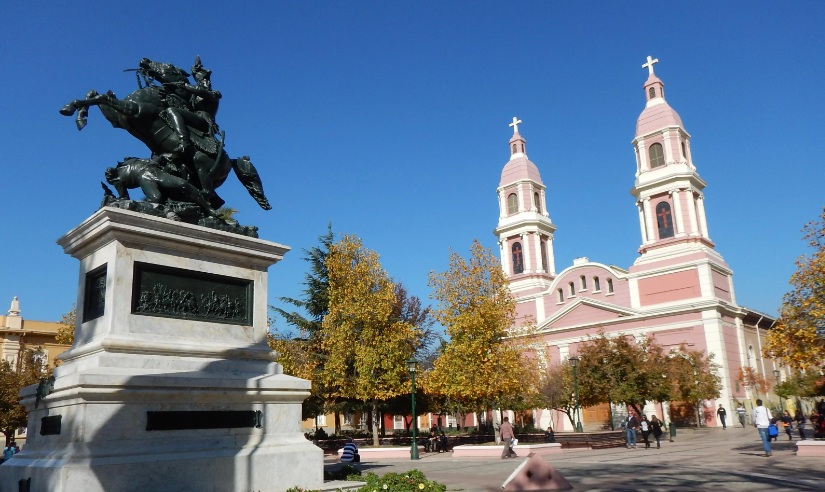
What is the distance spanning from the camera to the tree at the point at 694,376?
35.8 metres

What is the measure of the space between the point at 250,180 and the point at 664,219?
4082 cm

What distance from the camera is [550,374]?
40406 mm

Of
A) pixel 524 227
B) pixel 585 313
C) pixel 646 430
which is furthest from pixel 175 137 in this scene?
pixel 524 227

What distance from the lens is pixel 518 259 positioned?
54562 millimetres

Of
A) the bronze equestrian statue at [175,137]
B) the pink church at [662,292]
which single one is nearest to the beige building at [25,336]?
the pink church at [662,292]

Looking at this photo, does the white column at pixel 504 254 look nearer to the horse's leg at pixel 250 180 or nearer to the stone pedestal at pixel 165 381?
the horse's leg at pixel 250 180

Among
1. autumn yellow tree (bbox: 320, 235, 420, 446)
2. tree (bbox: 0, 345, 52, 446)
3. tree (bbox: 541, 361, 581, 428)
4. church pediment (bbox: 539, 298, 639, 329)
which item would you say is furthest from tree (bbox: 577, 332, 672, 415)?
tree (bbox: 0, 345, 52, 446)

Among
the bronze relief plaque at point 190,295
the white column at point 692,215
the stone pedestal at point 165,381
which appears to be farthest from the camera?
the white column at point 692,215

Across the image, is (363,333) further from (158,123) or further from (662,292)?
(662,292)

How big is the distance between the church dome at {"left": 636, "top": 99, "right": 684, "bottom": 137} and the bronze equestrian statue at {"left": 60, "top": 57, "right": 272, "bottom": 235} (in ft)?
139

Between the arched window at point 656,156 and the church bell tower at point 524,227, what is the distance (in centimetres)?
1029

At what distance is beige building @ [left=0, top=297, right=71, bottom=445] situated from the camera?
42625 mm

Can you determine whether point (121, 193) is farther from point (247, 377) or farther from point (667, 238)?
point (667, 238)

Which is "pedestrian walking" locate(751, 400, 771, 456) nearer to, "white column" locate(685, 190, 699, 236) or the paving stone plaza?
the paving stone plaza
